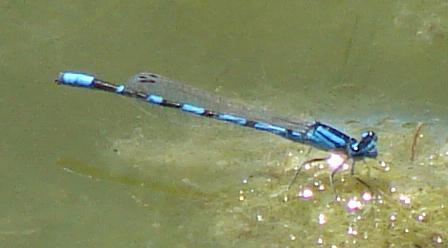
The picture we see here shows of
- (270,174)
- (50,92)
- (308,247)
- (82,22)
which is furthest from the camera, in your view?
(82,22)

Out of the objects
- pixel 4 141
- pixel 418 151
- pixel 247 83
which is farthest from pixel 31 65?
pixel 418 151

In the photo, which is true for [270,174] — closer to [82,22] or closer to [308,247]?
[308,247]

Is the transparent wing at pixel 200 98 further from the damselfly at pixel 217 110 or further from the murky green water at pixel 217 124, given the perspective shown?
the murky green water at pixel 217 124

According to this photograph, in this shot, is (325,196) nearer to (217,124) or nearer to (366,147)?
(366,147)

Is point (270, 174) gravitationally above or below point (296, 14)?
below

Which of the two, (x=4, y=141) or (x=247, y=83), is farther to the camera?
(x=247, y=83)

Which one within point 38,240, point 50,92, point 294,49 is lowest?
point 38,240
